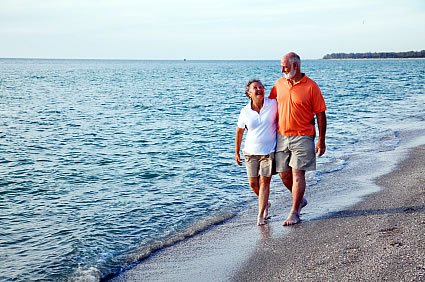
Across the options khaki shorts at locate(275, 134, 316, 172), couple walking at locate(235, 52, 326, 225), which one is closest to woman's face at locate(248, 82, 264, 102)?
couple walking at locate(235, 52, 326, 225)

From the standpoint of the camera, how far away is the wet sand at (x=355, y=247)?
4781mm

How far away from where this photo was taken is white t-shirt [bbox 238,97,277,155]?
6.45m

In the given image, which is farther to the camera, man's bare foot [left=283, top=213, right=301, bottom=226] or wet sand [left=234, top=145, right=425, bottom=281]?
man's bare foot [left=283, top=213, right=301, bottom=226]

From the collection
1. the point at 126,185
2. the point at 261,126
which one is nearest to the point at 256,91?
the point at 261,126

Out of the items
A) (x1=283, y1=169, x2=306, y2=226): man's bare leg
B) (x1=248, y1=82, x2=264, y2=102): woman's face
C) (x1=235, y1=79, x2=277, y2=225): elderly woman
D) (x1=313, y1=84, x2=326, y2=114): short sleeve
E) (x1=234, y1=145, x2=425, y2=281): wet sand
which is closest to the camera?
(x1=234, y1=145, x2=425, y2=281): wet sand

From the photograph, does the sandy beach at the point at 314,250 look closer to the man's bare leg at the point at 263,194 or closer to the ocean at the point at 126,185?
the man's bare leg at the point at 263,194

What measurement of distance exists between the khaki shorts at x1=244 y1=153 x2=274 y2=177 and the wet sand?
2.68 ft

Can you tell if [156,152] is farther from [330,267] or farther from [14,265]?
[330,267]

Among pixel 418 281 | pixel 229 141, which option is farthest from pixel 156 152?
pixel 418 281

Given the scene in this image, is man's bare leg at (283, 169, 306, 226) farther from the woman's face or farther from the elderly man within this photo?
the woman's face

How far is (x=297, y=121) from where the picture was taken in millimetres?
6289

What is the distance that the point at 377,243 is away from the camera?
5.47 meters

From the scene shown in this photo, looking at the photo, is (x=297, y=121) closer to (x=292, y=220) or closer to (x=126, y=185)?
(x=292, y=220)

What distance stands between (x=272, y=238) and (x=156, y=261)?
146cm
